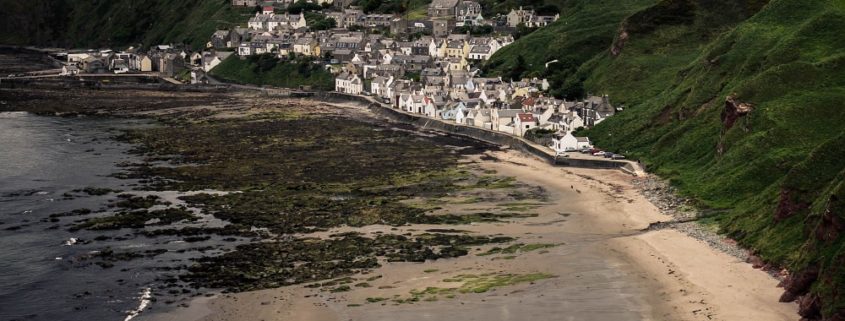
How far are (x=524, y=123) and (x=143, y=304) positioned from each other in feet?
191

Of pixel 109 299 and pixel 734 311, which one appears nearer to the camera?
pixel 734 311

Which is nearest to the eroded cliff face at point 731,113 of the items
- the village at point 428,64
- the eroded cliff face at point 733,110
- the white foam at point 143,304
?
the eroded cliff face at point 733,110

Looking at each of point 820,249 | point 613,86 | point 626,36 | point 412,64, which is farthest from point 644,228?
point 412,64

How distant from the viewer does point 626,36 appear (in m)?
125

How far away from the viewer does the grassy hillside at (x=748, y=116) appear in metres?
51.9

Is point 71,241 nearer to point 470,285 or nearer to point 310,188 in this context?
point 310,188

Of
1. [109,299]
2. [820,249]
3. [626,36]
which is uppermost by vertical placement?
[626,36]

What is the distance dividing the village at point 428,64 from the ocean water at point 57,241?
35746 mm

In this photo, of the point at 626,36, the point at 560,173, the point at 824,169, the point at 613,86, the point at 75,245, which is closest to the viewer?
the point at 824,169

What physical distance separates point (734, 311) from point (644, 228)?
18.1m

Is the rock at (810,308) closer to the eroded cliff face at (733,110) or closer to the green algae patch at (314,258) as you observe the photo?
the green algae patch at (314,258)

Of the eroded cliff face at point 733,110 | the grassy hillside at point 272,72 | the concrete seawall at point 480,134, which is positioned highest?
the eroded cliff face at point 733,110

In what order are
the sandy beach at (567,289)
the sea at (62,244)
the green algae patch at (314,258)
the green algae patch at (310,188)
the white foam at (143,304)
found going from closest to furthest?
the sandy beach at (567,289) < the white foam at (143,304) < the sea at (62,244) < the green algae patch at (314,258) < the green algae patch at (310,188)

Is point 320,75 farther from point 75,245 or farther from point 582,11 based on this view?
point 75,245
